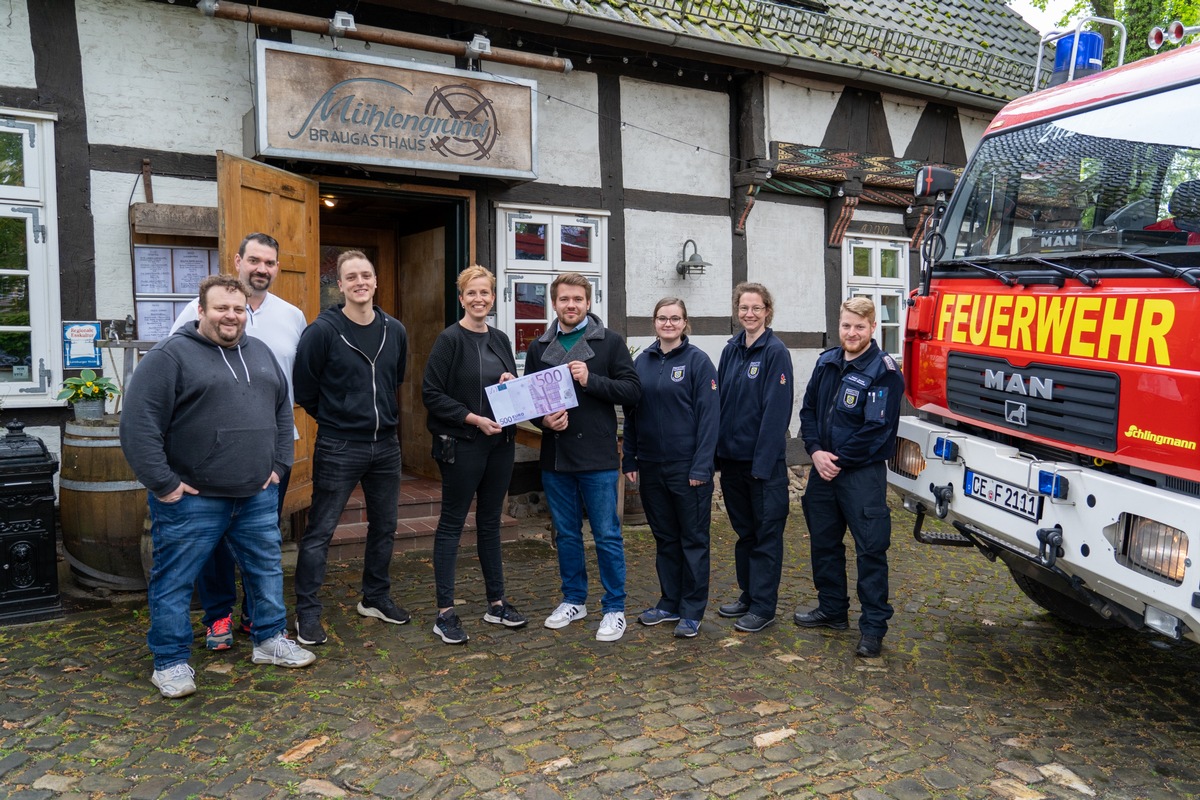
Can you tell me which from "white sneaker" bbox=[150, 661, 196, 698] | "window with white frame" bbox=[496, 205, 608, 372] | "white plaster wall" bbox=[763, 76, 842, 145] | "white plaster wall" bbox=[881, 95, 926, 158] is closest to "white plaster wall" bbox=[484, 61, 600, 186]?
"window with white frame" bbox=[496, 205, 608, 372]

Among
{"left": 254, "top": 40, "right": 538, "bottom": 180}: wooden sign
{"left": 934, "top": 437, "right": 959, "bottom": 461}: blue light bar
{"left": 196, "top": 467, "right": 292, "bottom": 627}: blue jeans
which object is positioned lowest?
{"left": 196, "top": 467, "right": 292, "bottom": 627}: blue jeans

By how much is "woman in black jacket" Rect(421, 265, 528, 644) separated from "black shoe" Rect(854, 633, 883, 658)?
1817 millimetres

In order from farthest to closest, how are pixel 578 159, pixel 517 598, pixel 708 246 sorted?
pixel 708 246 → pixel 578 159 → pixel 517 598

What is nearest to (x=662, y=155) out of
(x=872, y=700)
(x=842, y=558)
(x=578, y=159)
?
(x=578, y=159)

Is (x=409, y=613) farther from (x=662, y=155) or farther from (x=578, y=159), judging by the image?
(x=662, y=155)

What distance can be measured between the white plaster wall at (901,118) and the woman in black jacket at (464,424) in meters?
5.96

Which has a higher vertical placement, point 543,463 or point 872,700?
point 543,463

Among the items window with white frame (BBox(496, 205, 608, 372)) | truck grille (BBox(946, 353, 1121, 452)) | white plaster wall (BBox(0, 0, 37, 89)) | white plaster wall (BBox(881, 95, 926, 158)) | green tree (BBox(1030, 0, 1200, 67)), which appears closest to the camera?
truck grille (BBox(946, 353, 1121, 452))

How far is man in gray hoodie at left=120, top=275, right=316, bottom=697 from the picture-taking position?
3.44 metres

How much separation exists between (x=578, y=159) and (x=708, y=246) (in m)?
1.41

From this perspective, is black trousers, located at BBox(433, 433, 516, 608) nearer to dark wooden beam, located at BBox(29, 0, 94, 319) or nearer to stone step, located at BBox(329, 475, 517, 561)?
stone step, located at BBox(329, 475, 517, 561)

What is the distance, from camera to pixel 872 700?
3.68m

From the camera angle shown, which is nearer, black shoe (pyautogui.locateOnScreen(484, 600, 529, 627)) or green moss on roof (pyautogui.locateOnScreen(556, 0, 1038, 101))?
black shoe (pyautogui.locateOnScreen(484, 600, 529, 627))

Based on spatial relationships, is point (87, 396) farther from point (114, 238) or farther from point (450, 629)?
point (450, 629)
